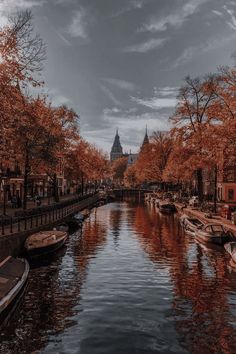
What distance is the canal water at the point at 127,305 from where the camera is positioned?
1352 centimetres

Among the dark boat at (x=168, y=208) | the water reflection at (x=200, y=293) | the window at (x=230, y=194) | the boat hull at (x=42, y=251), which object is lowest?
the water reflection at (x=200, y=293)

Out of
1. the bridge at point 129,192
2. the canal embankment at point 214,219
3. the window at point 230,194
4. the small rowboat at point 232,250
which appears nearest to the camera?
the small rowboat at point 232,250

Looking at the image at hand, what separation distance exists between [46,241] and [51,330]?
572 inches

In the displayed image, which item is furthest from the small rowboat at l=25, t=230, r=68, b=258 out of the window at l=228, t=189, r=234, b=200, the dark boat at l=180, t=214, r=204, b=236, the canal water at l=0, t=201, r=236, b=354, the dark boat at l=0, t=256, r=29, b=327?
the window at l=228, t=189, r=234, b=200

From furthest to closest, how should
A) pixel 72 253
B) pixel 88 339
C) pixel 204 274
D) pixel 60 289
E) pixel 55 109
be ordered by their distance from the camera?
pixel 55 109, pixel 72 253, pixel 204 274, pixel 60 289, pixel 88 339

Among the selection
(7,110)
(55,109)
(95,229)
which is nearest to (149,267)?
(7,110)

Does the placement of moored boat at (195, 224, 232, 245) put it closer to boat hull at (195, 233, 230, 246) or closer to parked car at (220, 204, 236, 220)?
boat hull at (195, 233, 230, 246)

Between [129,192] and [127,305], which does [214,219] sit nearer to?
[127,305]

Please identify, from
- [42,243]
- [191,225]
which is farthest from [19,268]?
[191,225]

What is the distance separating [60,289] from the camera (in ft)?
66.6

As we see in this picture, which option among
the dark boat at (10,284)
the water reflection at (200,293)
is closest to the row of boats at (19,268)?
the dark boat at (10,284)

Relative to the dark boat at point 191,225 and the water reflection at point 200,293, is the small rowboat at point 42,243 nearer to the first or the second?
the water reflection at point 200,293

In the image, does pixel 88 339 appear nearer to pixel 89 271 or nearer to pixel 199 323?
pixel 199 323

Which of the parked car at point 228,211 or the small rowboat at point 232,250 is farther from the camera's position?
the parked car at point 228,211
